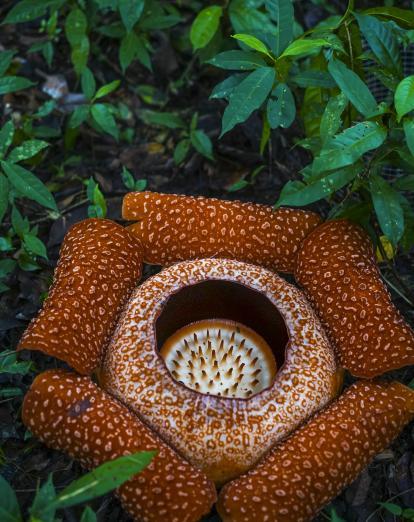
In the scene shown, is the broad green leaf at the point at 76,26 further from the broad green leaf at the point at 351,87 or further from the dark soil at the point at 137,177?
the broad green leaf at the point at 351,87

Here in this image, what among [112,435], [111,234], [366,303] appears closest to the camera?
[112,435]

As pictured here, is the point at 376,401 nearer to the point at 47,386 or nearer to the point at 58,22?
the point at 47,386

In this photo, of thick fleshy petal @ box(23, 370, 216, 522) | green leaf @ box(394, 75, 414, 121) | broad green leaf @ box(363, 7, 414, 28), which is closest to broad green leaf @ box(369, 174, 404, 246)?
green leaf @ box(394, 75, 414, 121)

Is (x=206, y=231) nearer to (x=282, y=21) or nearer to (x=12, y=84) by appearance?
(x=282, y=21)

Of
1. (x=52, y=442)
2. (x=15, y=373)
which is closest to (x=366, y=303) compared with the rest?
(x=52, y=442)

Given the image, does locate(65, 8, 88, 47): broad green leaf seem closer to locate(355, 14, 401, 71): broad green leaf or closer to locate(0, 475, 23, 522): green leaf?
locate(355, 14, 401, 71): broad green leaf
